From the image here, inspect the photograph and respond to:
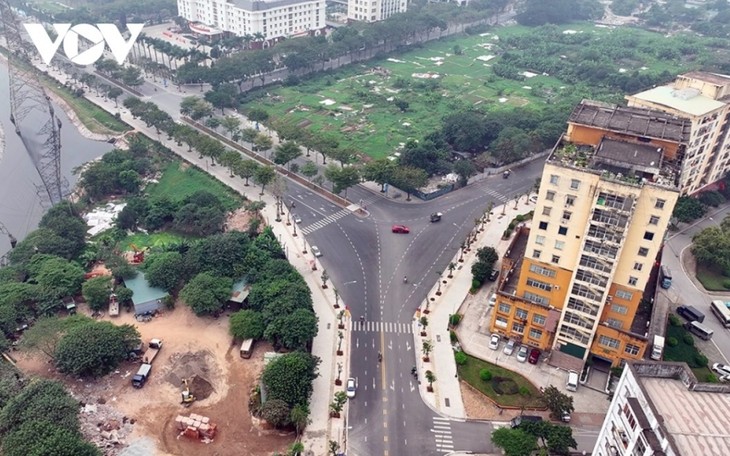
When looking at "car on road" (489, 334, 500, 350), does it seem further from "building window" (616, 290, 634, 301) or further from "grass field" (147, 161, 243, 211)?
"grass field" (147, 161, 243, 211)


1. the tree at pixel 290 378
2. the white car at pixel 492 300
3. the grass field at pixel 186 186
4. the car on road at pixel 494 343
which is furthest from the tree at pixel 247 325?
the grass field at pixel 186 186

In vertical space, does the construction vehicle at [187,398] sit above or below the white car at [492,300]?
below

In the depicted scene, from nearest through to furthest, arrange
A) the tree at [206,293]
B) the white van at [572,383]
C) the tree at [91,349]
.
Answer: the tree at [91,349], the white van at [572,383], the tree at [206,293]

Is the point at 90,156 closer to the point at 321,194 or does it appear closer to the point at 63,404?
the point at 321,194

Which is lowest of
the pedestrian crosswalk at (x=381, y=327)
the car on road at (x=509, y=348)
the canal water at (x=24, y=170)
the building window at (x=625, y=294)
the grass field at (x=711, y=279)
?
the canal water at (x=24, y=170)

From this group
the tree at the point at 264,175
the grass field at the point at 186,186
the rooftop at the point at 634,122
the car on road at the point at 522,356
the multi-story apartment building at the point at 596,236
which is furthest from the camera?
the grass field at the point at 186,186

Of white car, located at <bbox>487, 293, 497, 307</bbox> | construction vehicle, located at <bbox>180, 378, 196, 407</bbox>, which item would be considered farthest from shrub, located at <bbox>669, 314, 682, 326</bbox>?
construction vehicle, located at <bbox>180, 378, 196, 407</bbox>

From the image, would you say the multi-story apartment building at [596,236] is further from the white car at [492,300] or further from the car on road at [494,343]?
the white car at [492,300]
